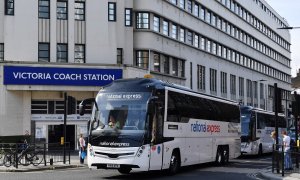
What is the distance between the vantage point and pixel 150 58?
143 feet

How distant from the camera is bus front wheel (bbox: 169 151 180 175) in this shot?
19.5 meters

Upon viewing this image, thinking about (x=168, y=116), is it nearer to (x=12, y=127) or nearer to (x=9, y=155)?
(x=9, y=155)

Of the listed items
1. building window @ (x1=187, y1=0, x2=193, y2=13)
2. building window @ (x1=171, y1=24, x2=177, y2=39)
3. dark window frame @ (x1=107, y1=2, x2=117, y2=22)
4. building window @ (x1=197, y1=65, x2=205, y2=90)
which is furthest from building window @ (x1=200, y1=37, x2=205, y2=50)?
dark window frame @ (x1=107, y1=2, x2=117, y2=22)

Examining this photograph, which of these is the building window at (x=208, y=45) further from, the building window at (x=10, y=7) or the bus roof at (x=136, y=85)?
the bus roof at (x=136, y=85)

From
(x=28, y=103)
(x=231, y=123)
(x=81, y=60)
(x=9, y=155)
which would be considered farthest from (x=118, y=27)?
(x=9, y=155)

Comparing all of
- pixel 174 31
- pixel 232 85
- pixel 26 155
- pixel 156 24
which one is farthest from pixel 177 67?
pixel 26 155

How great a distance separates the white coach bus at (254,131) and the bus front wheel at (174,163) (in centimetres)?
1420

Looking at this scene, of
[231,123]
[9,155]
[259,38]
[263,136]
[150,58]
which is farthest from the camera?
[259,38]

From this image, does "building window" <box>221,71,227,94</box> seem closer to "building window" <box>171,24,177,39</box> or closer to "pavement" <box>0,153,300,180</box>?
"building window" <box>171,24,177,39</box>

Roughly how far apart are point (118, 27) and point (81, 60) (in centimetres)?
399

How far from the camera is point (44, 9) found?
3909 centimetres

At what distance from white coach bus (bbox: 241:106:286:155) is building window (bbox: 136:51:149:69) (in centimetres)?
1112

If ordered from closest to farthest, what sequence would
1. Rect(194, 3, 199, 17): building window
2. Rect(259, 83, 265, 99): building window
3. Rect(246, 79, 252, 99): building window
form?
Rect(194, 3, 199, 17): building window < Rect(246, 79, 252, 99): building window < Rect(259, 83, 265, 99): building window

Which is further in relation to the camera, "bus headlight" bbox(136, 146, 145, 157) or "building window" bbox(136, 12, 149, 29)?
"building window" bbox(136, 12, 149, 29)
